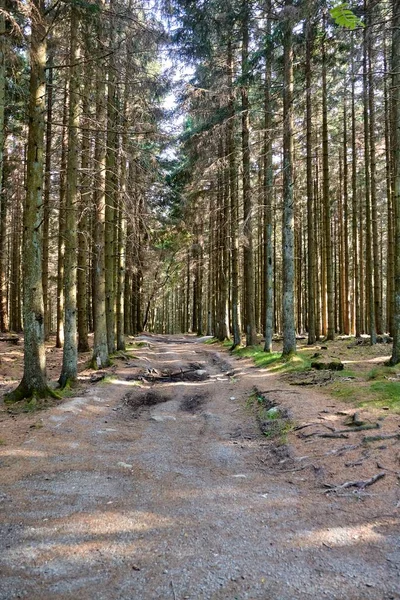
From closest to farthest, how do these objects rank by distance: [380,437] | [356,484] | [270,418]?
[356,484] < [380,437] < [270,418]

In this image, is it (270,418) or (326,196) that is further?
(326,196)

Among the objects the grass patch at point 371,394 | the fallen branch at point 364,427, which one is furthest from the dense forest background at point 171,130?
the fallen branch at point 364,427

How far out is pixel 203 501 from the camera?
4.14 meters

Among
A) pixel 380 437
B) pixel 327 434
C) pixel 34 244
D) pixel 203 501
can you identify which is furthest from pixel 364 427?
pixel 34 244

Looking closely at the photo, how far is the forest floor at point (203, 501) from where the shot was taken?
281 centimetres

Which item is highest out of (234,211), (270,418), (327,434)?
(234,211)

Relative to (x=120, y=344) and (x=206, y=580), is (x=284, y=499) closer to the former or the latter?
(x=206, y=580)

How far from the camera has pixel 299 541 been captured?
3350 millimetres

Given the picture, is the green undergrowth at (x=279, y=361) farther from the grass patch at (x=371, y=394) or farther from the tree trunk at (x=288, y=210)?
the grass patch at (x=371, y=394)

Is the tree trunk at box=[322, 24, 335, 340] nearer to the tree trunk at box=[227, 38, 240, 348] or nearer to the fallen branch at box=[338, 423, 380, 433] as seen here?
the tree trunk at box=[227, 38, 240, 348]

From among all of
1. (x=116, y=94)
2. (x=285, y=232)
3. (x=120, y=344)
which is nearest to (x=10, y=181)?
(x=116, y=94)

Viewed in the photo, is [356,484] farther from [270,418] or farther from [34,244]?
[34,244]

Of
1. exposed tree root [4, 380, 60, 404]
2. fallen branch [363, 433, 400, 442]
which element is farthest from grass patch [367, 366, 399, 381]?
exposed tree root [4, 380, 60, 404]

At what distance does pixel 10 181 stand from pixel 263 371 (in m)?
14.6
